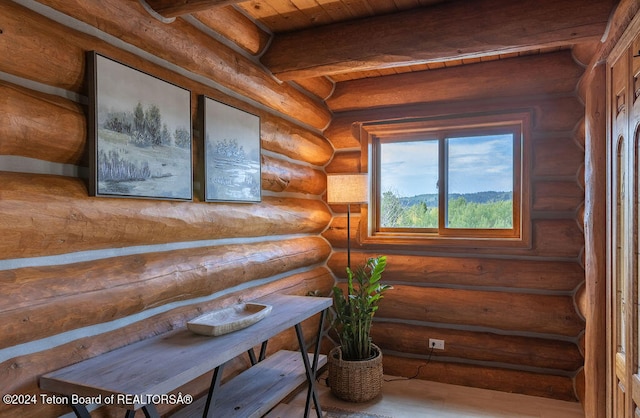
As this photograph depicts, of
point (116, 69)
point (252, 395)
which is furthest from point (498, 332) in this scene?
point (116, 69)

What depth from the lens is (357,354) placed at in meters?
3.20

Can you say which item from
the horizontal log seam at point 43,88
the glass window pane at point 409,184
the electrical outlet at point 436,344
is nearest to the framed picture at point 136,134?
the horizontal log seam at point 43,88

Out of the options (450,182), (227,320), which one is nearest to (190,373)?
(227,320)

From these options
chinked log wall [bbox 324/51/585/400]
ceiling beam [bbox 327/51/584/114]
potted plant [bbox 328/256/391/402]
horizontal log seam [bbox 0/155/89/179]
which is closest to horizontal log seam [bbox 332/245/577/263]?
chinked log wall [bbox 324/51/585/400]

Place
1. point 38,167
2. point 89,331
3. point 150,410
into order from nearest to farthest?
point 150,410 < point 38,167 < point 89,331

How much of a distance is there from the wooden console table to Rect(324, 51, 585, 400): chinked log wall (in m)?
1.40

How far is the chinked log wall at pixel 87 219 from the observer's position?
1348 millimetres

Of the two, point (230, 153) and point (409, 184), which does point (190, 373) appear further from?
point (409, 184)

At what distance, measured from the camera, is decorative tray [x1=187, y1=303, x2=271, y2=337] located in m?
1.75

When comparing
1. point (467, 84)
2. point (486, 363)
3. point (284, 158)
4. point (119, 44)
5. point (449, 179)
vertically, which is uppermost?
point (467, 84)

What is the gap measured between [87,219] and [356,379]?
2.28m

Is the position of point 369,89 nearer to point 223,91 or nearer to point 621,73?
point 223,91

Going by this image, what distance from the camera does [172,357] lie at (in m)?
1.52

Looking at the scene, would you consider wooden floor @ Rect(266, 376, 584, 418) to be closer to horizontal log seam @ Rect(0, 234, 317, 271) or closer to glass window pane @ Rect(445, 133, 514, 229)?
horizontal log seam @ Rect(0, 234, 317, 271)
